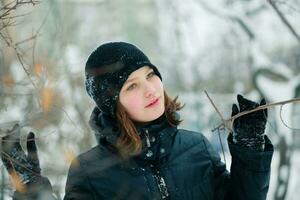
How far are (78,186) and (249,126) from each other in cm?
80

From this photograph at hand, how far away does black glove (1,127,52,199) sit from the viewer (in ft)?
7.66

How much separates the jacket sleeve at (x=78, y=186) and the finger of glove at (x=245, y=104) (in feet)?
2.50

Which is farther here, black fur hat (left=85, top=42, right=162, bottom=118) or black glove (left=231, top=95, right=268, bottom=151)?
black fur hat (left=85, top=42, right=162, bottom=118)

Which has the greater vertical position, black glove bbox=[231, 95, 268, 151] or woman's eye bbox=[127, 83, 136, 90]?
woman's eye bbox=[127, 83, 136, 90]

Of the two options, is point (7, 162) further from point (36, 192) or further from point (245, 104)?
point (245, 104)

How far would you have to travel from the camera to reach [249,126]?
228cm

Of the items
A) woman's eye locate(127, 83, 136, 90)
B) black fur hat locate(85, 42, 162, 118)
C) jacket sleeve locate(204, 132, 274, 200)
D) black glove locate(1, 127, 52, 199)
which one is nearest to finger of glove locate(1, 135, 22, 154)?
black glove locate(1, 127, 52, 199)

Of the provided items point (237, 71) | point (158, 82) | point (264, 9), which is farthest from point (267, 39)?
point (158, 82)

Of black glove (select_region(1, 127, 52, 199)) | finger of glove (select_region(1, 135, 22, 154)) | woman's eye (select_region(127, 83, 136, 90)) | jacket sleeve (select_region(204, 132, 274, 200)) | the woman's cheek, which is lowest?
jacket sleeve (select_region(204, 132, 274, 200))

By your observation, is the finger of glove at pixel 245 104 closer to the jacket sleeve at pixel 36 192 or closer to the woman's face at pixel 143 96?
the woman's face at pixel 143 96

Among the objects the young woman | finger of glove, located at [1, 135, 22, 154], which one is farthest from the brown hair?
finger of glove, located at [1, 135, 22, 154]

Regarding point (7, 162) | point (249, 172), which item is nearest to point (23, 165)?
point (7, 162)

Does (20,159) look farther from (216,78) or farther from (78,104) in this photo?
(216,78)

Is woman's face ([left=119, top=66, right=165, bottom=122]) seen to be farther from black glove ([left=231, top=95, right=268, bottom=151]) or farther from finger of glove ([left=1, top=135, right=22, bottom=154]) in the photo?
finger of glove ([left=1, top=135, right=22, bottom=154])
